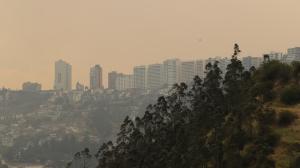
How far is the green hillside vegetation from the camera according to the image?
3894cm

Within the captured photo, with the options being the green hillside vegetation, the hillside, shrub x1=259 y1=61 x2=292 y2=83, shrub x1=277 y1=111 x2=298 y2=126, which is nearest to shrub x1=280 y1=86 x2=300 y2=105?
the green hillside vegetation

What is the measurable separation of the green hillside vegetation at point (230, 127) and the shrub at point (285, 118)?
7cm

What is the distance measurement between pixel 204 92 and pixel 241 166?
74.8ft

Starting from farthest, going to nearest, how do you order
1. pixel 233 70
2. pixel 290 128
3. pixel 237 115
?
pixel 233 70
pixel 237 115
pixel 290 128

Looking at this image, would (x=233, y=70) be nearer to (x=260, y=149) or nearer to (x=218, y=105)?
(x=218, y=105)

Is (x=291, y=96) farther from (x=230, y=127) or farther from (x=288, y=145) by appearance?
(x=288, y=145)

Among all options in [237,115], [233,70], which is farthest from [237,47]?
[237,115]

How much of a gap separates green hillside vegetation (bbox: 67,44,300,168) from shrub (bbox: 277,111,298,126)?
71 millimetres

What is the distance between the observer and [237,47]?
52531mm

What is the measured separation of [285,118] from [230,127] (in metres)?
4.47

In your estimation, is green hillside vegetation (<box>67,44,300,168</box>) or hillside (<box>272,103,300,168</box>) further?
green hillside vegetation (<box>67,44,300,168</box>)

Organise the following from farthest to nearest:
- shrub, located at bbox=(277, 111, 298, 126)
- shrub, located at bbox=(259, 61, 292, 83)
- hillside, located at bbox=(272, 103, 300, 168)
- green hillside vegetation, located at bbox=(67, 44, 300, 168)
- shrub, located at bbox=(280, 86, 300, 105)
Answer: shrub, located at bbox=(259, 61, 292, 83) → shrub, located at bbox=(280, 86, 300, 105) → shrub, located at bbox=(277, 111, 298, 126) → green hillside vegetation, located at bbox=(67, 44, 300, 168) → hillside, located at bbox=(272, 103, 300, 168)

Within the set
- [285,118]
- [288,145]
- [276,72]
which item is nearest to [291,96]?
[285,118]

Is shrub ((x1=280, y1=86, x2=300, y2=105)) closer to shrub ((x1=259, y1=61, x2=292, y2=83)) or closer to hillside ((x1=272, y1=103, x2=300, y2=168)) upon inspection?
hillside ((x1=272, y1=103, x2=300, y2=168))
